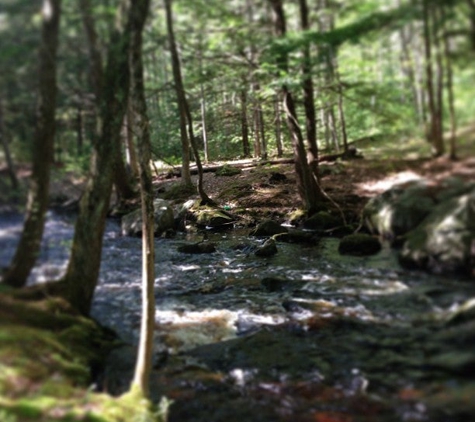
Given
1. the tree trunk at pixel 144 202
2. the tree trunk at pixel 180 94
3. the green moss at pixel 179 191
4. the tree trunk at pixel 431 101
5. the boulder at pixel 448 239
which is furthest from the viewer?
the green moss at pixel 179 191

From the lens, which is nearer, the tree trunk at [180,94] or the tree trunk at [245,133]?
the tree trunk at [180,94]

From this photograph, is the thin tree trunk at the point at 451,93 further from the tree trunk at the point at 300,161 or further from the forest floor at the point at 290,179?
the tree trunk at the point at 300,161

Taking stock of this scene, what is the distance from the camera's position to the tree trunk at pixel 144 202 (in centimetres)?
396

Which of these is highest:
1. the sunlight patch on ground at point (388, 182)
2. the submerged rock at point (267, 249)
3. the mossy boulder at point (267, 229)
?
the sunlight patch on ground at point (388, 182)

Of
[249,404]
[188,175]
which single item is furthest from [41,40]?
[249,404]

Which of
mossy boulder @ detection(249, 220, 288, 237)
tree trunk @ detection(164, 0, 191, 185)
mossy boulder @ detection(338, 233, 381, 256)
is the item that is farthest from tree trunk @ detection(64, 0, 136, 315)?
mossy boulder @ detection(338, 233, 381, 256)

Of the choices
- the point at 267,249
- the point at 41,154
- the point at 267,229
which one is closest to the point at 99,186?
the point at 41,154

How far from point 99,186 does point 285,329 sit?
8.39 feet

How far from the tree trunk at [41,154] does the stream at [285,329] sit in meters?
0.10

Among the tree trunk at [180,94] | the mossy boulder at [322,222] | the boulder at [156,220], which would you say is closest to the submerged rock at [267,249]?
the mossy boulder at [322,222]

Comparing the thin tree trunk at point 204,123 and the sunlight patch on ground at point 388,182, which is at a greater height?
the thin tree trunk at point 204,123

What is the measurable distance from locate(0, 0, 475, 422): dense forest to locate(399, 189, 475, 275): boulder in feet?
0.05

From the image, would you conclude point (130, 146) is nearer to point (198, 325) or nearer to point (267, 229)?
point (267, 229)

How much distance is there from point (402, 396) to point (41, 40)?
378 cm
